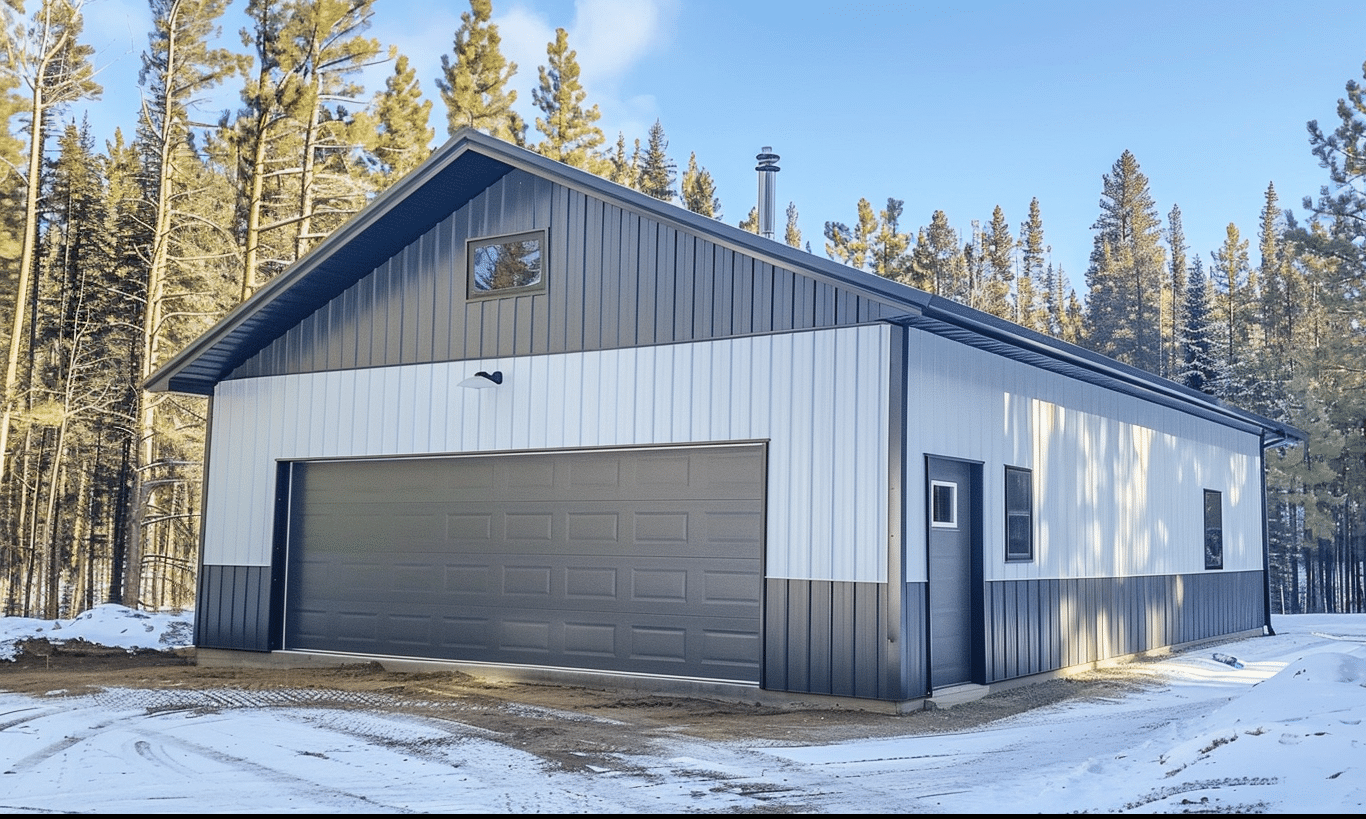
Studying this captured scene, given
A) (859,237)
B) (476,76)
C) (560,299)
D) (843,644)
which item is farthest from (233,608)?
(859,237)

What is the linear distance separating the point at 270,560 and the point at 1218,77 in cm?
3877

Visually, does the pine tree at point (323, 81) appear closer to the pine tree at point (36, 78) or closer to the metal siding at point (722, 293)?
the pine tree at point (36, 78)

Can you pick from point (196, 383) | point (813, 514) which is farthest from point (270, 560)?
point (813, 514)

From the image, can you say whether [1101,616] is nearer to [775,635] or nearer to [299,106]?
[775,635]

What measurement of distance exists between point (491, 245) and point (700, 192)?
38.2 m

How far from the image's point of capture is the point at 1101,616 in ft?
44.7

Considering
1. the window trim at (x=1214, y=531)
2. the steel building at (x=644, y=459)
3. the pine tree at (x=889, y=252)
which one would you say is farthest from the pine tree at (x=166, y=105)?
the pine tree at (x=889, y=252)

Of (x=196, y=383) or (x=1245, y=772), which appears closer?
(x=1245, y=772)

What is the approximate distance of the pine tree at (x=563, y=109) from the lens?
1366 inches

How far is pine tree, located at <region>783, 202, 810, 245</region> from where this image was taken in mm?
67562

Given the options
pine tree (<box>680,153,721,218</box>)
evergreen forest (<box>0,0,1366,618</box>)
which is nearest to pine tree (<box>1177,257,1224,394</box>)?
evergreen forest (<box>0,0,1366,618</box>)

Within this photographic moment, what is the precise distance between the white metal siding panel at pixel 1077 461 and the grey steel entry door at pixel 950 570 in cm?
19

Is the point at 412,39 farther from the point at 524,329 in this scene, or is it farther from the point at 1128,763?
the point at 1128,763

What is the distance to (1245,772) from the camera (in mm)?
5949
